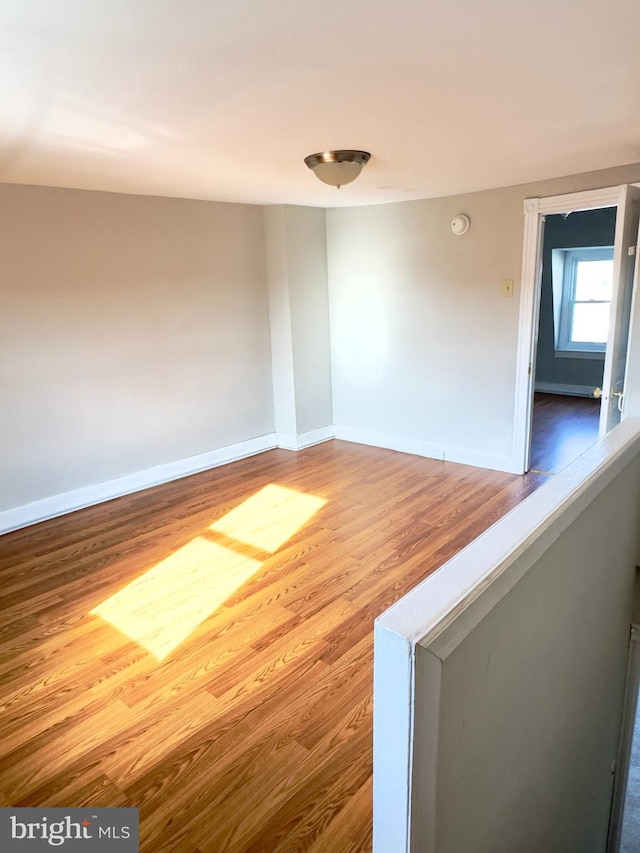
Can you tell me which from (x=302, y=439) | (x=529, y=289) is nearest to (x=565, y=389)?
(x=529, y=289)

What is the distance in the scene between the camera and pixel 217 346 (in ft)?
14.9

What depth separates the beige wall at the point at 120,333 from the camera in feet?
11.1

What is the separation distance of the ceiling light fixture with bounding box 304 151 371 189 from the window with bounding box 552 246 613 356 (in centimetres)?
531

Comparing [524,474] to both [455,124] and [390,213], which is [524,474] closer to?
[390,213]

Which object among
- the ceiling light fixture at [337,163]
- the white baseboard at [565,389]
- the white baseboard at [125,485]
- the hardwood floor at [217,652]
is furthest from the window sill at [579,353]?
the ceiling light fixture at [337,163]

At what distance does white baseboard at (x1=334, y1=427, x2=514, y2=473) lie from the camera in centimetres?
435

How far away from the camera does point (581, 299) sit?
7238 millimetres

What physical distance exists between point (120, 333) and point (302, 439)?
6.42 feet

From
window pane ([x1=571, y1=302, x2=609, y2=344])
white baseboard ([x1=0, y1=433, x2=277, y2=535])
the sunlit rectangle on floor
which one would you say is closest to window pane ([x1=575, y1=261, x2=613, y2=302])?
window pane ([x1=571, y1=302, x2=609, y2=344])

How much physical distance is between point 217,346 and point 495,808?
3900 millimetres

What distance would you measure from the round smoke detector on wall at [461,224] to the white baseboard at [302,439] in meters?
2.19

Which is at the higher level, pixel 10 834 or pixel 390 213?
pixel 390 213

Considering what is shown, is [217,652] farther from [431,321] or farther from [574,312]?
[574,312]

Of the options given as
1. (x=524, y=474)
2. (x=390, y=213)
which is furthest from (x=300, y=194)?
(x=524, y=474)
